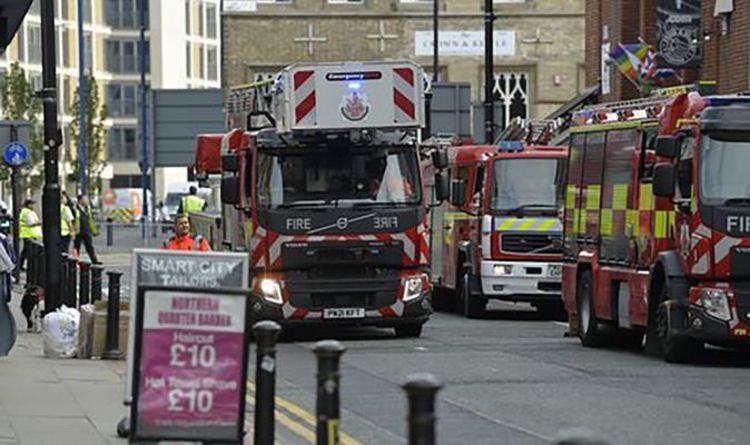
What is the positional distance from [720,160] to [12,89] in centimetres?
6408

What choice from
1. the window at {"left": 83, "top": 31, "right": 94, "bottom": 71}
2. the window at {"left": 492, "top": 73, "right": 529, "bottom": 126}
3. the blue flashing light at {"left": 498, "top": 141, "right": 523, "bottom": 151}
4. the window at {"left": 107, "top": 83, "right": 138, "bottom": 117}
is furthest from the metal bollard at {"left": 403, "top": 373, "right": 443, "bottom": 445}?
the window at {"left": 107, "top": 83, "right": 138, "bottom": 117}

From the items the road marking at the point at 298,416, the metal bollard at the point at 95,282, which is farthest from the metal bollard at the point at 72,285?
the road marking at the point at 298,416

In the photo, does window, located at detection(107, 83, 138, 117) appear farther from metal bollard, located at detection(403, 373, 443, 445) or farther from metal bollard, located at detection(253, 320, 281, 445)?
metal bollard, located at detection(403, 373, 443, 445)

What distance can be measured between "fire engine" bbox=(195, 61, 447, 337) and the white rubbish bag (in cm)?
339

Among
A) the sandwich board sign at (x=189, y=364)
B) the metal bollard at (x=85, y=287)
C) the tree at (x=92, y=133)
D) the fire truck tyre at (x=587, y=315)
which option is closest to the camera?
the sandwich board sign at (x=189, y=364)

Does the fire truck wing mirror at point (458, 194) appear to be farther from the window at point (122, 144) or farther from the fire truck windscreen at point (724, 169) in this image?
the window at point (122, 144)

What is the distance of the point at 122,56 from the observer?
4530 inches

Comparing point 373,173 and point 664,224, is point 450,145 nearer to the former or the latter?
point 373,173

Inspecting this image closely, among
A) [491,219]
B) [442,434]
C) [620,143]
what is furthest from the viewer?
[491,219]

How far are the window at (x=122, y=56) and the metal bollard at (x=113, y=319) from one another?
93919 millimetres

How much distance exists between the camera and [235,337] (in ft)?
37.9

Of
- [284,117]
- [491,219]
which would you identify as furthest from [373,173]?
[491,219]

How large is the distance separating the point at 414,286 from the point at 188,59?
87.7 metres

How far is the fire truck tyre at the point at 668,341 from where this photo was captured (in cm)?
2131
